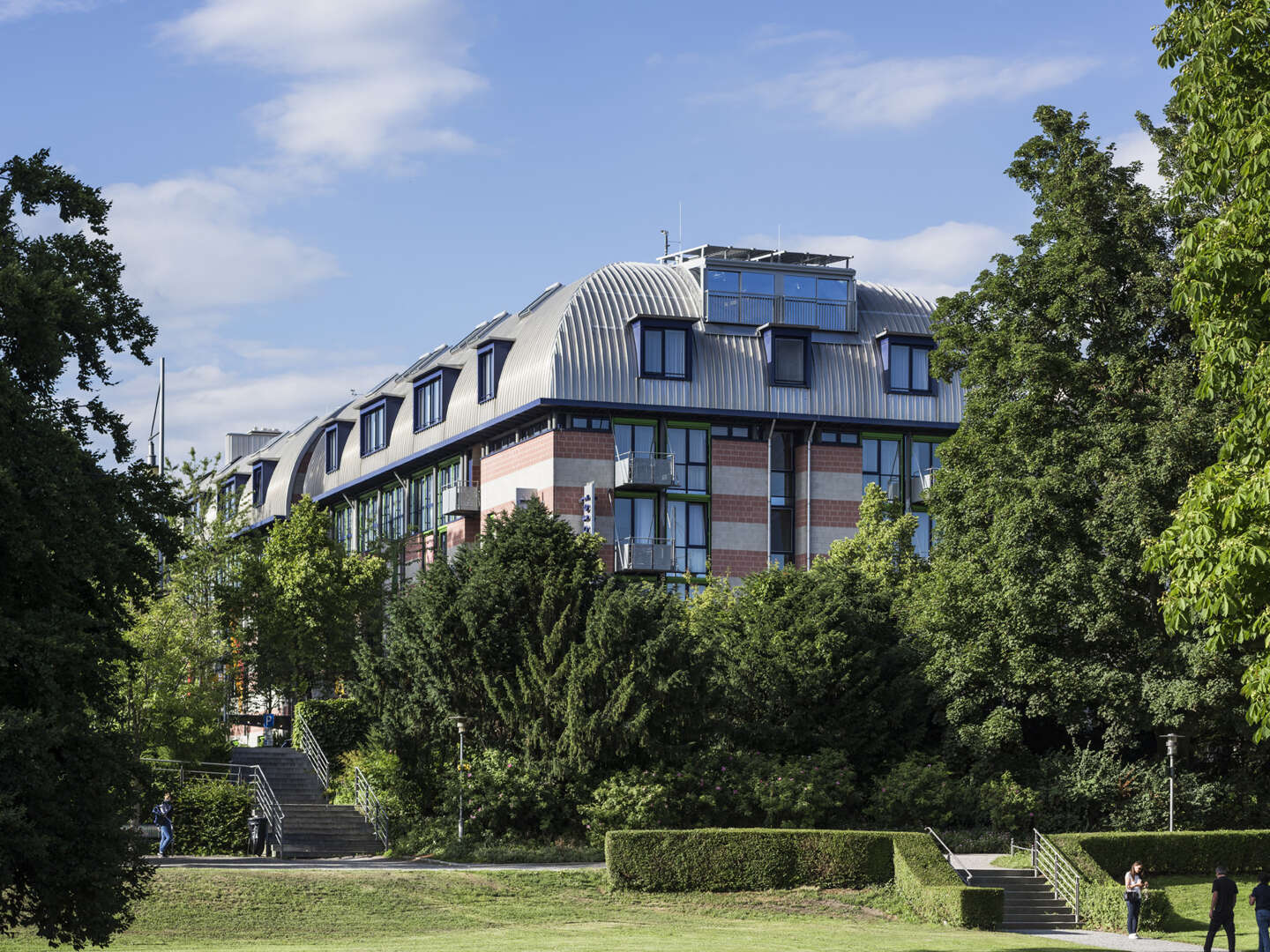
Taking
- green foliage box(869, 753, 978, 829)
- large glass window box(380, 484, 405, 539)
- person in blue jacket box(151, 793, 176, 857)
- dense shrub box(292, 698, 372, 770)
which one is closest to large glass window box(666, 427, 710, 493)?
dense shrub box(292, 698, 372, 770)

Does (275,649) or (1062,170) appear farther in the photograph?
(275,649)

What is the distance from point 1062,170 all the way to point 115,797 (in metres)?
28.6

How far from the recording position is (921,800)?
1471 inches

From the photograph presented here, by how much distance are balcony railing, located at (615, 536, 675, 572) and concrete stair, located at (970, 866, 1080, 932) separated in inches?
802

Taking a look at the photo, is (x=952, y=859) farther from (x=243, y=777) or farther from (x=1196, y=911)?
(x=243, y=777)

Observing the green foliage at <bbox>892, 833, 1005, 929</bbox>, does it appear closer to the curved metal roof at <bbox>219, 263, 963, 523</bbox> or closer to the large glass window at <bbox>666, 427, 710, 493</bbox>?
the large glass window at <bbox>666, 427, 710, 493</bbox>

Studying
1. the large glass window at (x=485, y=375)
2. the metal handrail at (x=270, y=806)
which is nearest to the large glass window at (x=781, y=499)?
the large glass window at (x=485, y=375)

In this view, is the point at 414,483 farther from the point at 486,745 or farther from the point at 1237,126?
the point at 1237,126

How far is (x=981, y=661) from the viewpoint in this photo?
37844 mm

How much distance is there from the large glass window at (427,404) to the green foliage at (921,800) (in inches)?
1068

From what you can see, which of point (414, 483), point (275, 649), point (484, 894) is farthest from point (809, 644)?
point (414, 483)

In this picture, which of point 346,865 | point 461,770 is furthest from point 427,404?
point 346,865

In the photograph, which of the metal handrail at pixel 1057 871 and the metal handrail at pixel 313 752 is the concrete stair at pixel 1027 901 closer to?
the metal handrail at pixel 1057 871

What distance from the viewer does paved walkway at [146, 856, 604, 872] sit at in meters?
31.9
